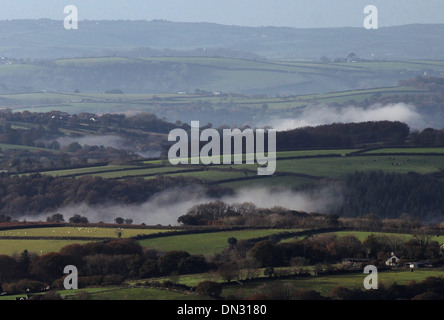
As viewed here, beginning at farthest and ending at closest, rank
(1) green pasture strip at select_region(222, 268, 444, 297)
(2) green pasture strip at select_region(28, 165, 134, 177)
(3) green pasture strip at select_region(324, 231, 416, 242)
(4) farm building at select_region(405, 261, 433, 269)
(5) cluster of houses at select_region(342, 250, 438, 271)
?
(2) green pasture strip at select_region(28, 165, 134, 177), (3) green pasture strip at select_region(324, 231, 416, 242), (5) cluster of houses at select_region(342, 250, 438, 271), (4) farm building at select_region(405, 261, 433, 269), (1) green pasture strip at select_region(222, 268, 444, 297)

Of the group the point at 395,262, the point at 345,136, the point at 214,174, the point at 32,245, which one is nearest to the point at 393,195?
the point at 214,174

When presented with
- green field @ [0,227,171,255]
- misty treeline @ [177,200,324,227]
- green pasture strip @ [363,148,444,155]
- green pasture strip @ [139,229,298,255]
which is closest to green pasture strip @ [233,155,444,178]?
green pasture strip @ [363,148,444,155]

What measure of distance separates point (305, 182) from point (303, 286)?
59168mm

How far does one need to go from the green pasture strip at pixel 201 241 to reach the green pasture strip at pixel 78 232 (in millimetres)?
3431

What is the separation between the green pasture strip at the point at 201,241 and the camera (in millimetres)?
94562

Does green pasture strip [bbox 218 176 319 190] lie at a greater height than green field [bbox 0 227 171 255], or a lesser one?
greater

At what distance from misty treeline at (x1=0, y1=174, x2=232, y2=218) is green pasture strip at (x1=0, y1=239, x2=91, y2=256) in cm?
3645

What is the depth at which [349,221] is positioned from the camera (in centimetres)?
11144

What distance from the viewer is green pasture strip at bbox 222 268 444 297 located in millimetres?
75562

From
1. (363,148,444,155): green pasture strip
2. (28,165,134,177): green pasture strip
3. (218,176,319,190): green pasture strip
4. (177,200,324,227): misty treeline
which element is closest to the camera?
(177,200,324,227): misty treeline

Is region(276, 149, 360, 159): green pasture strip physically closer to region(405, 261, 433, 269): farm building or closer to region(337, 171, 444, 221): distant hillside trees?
region(337, 171, 444, 221): distant hillside trees

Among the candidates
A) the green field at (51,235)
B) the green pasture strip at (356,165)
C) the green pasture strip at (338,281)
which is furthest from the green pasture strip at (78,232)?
the green pasture strip at (356,165)
